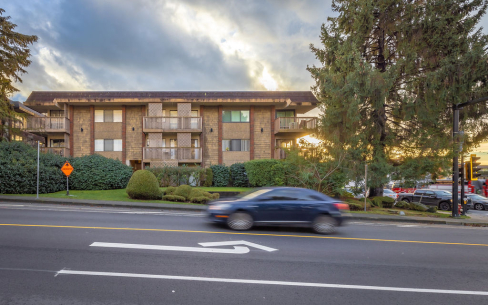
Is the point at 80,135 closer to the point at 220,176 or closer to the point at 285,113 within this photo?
the point at 220,176

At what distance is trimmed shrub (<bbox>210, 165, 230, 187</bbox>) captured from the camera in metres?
24.9

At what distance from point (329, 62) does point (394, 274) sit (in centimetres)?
1711

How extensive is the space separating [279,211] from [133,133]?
76.2 feet

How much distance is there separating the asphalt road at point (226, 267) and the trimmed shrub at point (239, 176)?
1662cm

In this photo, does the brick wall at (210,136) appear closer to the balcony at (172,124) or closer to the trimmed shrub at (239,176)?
the balcony at (172,124)

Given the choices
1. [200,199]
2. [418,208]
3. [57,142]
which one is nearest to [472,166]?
[418,208]

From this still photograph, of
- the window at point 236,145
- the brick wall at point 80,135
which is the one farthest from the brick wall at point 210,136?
the brick wall at point 80,135

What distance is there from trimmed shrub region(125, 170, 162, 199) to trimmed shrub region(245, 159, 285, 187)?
8.77m

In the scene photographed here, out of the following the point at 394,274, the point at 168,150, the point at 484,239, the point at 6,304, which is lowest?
the point at 484,239

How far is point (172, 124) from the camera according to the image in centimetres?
2711

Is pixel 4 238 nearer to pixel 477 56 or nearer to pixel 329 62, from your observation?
pixel 329 62

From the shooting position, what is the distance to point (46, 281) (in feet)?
14.3

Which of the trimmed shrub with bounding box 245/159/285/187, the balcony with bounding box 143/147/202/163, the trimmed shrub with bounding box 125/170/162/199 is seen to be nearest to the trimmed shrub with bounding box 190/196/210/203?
the trimmed shrub with bounding box 125/170/162/199

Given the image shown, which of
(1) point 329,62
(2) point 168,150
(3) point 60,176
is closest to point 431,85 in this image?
(1) point 329,62
